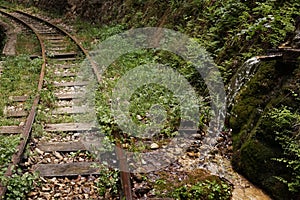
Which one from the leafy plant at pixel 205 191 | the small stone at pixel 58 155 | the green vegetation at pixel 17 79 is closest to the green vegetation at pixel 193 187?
the leafy plant at pixel 205 191

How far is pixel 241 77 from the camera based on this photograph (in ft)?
16.7

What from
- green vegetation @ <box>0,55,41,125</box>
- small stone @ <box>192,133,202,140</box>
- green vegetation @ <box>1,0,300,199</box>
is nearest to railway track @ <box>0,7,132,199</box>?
green vegetation @ <box>0,55,41,125</box>

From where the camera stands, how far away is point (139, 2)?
11172 mm

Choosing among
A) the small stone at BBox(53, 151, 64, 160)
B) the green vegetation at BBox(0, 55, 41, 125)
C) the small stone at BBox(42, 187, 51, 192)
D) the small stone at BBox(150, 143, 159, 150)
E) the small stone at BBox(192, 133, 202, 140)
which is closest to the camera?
the small stone at BBox(42, 187, 51, 192)

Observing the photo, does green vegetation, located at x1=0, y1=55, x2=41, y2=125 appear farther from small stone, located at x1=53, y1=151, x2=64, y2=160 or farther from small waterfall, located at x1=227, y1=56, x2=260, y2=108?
small waterfall, located at x1=227, y1=56, x2=260, y2=108

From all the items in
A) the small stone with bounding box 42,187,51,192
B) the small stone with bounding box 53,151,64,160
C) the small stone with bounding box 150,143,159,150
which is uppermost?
the small stone with bounding box 150,143,159,150

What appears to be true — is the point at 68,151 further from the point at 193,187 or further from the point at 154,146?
the point at 193,187

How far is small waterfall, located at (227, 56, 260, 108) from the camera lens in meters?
4.92

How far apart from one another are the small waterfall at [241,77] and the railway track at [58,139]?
2.20 meters

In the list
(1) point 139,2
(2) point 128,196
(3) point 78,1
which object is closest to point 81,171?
(2) point 128,196

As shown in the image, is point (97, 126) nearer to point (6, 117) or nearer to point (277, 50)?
point (6, 117)

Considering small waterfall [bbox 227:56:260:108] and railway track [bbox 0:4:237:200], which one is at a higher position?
small waterfall [bbox 227:56:260:108]

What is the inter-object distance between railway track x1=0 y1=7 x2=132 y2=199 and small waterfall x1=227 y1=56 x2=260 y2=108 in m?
2.20

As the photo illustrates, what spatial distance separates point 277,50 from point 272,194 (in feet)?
6.26
